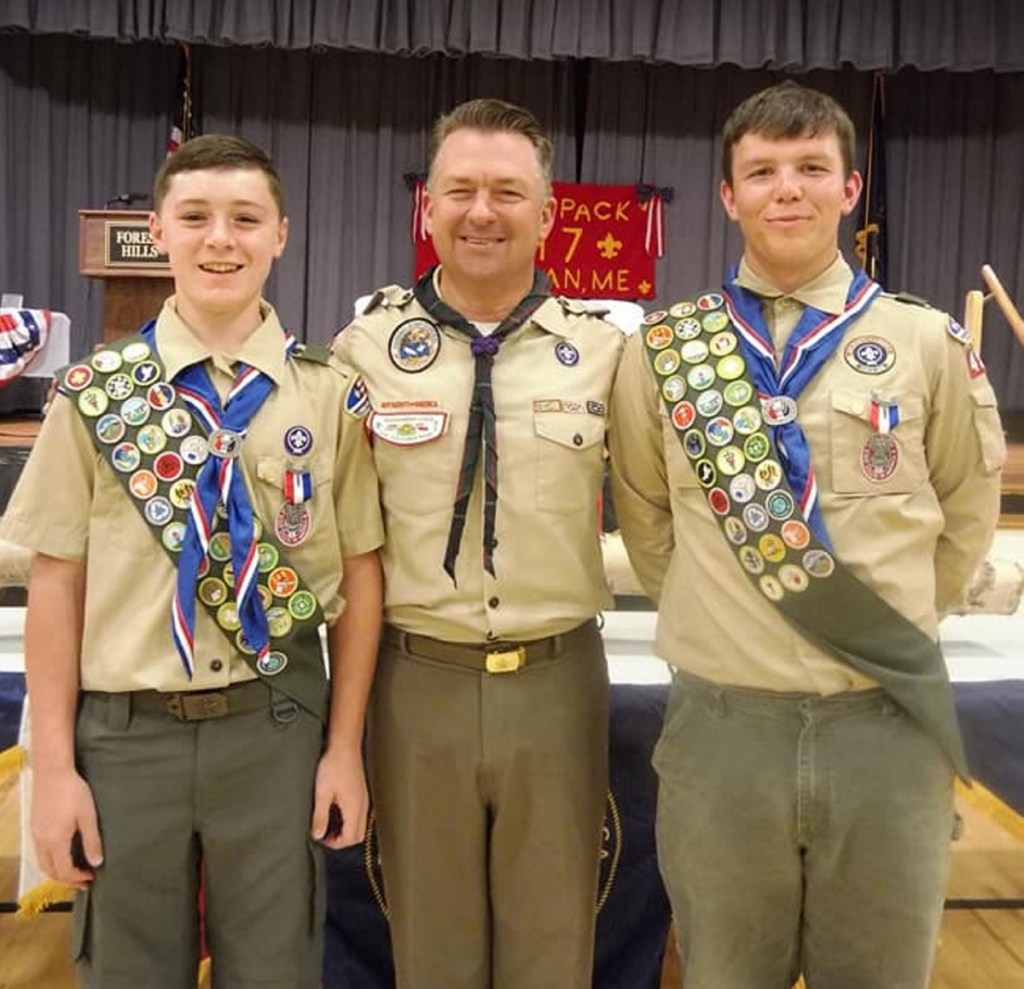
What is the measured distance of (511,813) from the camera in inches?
59.3

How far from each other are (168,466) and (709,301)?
Answer: 0.72 meters

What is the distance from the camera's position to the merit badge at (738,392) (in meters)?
1.39

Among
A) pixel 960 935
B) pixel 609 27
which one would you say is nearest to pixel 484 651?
pixel 960 935

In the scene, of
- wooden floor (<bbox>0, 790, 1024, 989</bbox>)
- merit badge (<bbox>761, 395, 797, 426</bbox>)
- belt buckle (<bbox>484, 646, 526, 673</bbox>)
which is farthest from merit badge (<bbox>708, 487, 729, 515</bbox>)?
wooden floor (<bbox>0, 790, 1024, 989</bbox>)

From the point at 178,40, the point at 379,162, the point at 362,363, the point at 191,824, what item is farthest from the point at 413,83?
the point at 191,824

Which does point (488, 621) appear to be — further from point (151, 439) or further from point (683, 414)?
point (151, 439)

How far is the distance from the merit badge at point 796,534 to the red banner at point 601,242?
18.2 feet

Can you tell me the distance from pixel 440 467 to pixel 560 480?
0.16m

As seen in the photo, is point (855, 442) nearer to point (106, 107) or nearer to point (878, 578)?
point (878, 578)

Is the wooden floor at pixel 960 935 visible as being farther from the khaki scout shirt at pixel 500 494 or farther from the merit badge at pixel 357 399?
the merit badge at pixel 357 399

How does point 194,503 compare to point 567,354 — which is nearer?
point 194,503

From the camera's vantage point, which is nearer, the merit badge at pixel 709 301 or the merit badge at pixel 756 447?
the merit badge at pixel 756 447

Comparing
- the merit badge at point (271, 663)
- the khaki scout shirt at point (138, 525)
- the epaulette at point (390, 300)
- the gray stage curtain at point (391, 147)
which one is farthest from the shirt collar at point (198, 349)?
the gray stage curtain at point (391, 147)

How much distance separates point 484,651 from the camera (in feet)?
4.92
